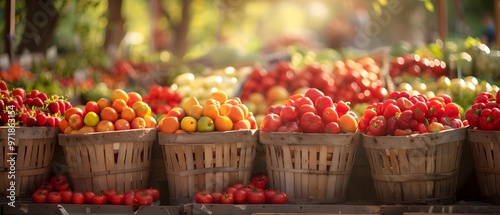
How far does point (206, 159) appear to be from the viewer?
495 cm

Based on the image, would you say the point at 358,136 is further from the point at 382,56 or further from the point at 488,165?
the point at 382,56

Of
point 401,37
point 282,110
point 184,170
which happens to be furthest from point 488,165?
point 401,37

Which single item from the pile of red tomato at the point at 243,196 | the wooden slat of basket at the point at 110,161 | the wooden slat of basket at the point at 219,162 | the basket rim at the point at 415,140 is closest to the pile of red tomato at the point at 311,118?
the basket rim at the point at 415,140

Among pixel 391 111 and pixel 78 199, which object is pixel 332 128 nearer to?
pixel 391 111

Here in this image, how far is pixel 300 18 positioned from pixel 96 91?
1176 inches

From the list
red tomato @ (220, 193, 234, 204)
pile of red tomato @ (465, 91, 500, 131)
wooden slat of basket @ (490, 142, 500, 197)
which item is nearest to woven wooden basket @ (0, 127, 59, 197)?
red tomato @ (220, 193, 234, 204)

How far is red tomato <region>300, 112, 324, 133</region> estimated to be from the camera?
15.9ft

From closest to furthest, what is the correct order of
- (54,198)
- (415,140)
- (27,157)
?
(415,140), (54,198), (27,157)

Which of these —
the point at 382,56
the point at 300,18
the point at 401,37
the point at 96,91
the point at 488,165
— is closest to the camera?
the point at 488,165

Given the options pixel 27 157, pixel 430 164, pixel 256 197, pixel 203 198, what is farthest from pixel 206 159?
pixel 430 164

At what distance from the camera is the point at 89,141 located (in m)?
4.91

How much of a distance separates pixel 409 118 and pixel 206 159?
4.90ft

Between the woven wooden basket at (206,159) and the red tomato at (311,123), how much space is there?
0.42 metres

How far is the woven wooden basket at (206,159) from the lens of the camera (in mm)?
4934
